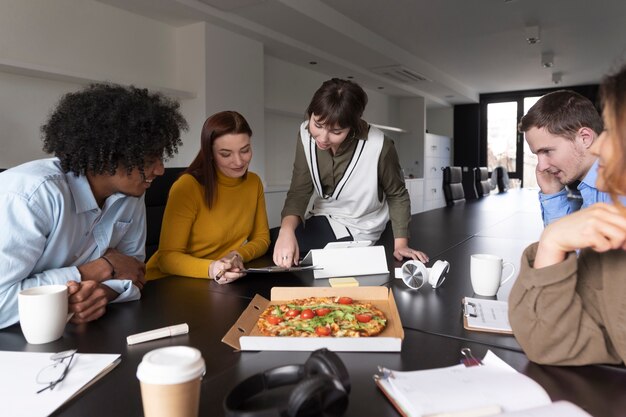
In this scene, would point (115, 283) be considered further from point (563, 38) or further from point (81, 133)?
point (563, 38)

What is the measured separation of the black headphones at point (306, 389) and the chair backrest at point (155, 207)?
1482 millimetres

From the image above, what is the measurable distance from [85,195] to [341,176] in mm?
982

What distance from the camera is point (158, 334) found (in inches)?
31.9

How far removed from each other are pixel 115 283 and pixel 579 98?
1479 millimetres

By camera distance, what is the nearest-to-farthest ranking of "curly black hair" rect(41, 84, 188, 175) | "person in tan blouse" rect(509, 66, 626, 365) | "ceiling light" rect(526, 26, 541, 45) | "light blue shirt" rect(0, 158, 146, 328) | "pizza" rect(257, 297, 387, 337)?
"person in tan blouse" rect(509, 66, 626, 365) < "pizza" rect(257, 297, 387, 337) < "light blue shirt" rect(0, 158, 146, 328) < "curly black hair" rect(41, 84, 188, 175) < "ceiling light" rect(526, 26, 541, 45)

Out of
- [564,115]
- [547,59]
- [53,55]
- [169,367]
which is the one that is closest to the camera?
[169,367]

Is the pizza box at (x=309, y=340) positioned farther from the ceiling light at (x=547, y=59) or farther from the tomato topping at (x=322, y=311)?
the ceiling light at (x=547, y=59)

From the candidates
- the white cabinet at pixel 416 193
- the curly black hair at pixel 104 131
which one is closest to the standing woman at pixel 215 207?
the curly black hair at pixel 104 131

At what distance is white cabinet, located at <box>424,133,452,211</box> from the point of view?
25.8 feet

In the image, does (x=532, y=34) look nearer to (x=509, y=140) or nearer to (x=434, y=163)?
(x=434, y=163)

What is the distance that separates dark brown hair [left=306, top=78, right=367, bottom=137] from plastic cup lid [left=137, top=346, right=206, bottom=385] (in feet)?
3.81

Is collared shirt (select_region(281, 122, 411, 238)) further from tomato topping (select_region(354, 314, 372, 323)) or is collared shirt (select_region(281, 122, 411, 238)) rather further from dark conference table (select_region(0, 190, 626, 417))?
tomato topping (select_region(354, 314, 372, 323))

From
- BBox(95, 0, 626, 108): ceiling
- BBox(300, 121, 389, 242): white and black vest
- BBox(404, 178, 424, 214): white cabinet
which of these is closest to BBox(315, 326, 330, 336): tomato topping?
BBox(300, 121, 389, 242): white and black vest

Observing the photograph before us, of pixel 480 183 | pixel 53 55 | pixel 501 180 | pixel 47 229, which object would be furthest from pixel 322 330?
pixel 501 180
